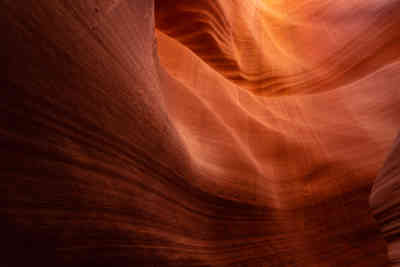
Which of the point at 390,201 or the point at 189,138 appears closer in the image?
the point at 390,201

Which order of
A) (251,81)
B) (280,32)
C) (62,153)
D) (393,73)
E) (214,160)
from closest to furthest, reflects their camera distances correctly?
(62,153) → (214,160) → (393,73) → (251,81) → (280,32)

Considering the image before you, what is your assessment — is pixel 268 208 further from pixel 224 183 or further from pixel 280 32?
pixel 280 32

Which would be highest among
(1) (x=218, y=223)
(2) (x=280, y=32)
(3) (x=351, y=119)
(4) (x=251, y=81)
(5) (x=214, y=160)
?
(2) (x=280, y=32)

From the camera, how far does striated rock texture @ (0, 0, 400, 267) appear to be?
0.47m

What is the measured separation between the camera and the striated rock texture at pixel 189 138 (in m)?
0.47

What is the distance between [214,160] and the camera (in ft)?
3.68

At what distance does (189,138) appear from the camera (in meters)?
1.14

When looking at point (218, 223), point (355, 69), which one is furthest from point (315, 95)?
point (218, 223)

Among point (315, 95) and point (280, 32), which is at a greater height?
point (280, 32)

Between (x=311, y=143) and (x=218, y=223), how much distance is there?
0.73 metres

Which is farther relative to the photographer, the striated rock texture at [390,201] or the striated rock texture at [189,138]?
the striated rock texture at [390,201]

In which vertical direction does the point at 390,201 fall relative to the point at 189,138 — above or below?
below

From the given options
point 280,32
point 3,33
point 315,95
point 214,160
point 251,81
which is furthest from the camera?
point 280,32

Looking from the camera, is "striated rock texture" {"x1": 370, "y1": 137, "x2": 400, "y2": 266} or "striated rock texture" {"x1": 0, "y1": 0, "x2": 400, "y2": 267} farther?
"striated rock texture" {"x1": 370, "y1": 137, "x2": 400, "y2": 266}
